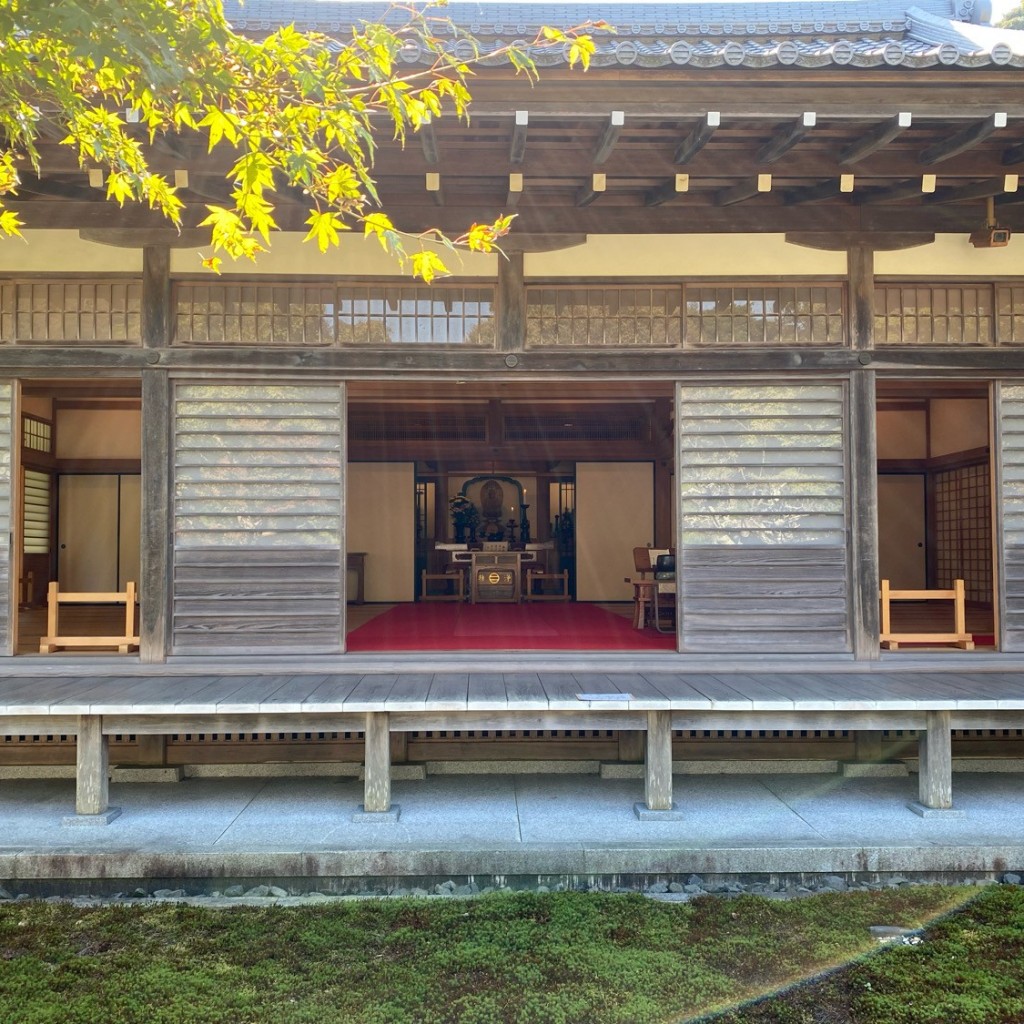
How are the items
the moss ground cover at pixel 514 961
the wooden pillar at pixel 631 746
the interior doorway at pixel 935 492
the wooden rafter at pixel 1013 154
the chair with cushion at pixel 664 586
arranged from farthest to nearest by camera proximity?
the interior doorway at pixel 935 492 < the chair with cushion at pixel 664 586 < the wooden pillar at pixel 631 746 < the wooden rafter at pixel 1013 154 < the moss ground cover at pixel 514 961

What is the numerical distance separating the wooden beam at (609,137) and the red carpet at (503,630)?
9.78ft

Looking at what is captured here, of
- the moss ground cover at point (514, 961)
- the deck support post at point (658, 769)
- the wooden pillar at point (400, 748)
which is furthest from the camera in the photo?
the wooden pillar at point (400, 748)

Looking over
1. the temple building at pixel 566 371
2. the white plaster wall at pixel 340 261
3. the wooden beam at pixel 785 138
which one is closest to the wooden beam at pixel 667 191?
the temple building at pixel 566 371

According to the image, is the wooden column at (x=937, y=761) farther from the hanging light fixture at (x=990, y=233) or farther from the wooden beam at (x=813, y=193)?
the wooden beam at (x=813, y=193)

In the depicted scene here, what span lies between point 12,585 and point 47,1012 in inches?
108

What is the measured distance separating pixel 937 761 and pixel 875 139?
3204 millimetres

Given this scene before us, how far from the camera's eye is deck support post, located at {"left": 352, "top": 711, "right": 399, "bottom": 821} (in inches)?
151

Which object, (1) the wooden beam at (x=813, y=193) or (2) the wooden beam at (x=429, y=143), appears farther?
(1) the wooden beam at (x=813, y=193)

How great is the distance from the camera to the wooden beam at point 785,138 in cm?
354

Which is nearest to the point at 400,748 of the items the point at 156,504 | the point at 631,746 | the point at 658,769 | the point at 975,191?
the point at 631,746

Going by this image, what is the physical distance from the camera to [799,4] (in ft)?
25.2

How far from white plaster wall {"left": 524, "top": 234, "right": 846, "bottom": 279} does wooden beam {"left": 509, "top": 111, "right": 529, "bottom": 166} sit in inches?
30.6

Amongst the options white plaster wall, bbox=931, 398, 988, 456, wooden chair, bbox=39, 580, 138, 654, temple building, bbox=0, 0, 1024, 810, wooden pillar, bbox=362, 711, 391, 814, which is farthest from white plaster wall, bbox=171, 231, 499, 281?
white plaster wall, bbox=931, 398, 988, 456

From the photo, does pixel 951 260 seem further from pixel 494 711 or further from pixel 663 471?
pixel 663 471
